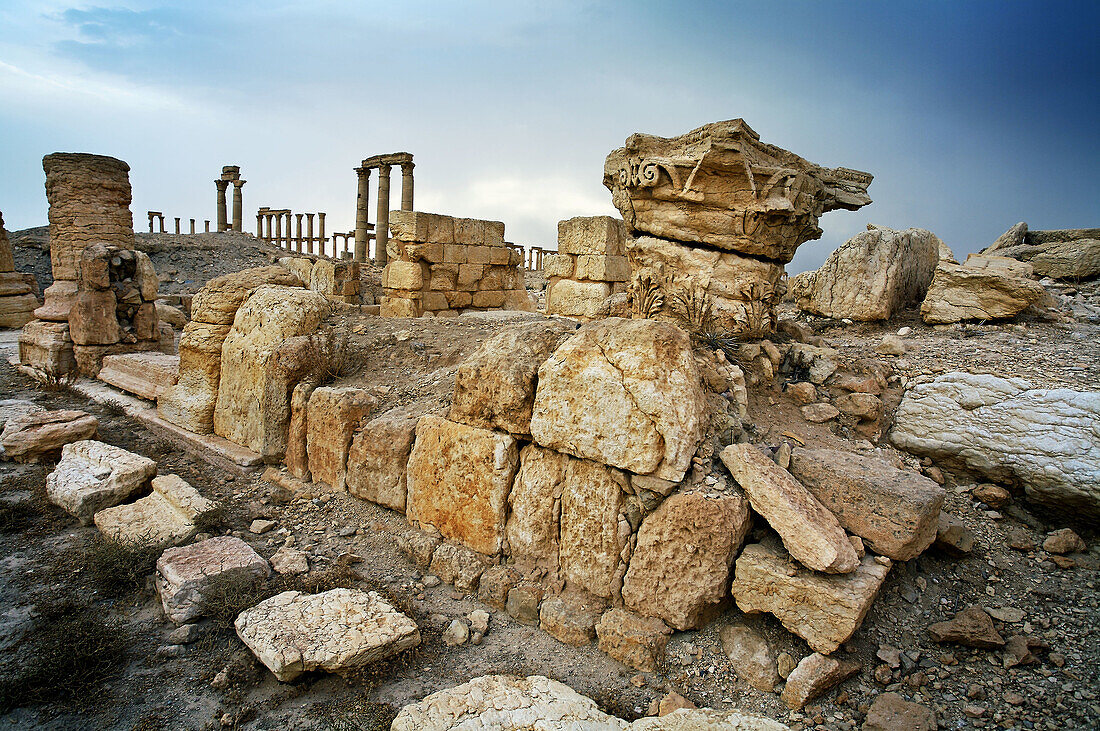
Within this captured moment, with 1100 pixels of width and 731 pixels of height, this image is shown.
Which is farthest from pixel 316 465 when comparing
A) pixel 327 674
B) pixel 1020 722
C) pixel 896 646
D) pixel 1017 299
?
pixel 1017 299

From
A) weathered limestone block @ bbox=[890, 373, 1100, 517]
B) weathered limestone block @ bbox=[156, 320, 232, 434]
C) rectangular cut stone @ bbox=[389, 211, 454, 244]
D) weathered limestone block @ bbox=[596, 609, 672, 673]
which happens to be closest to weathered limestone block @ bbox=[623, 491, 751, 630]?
weathered limestone block @ bbox=[596, 609, 672, 673]

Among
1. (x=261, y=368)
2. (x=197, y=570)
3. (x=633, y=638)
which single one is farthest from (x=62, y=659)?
(x=633, y=638)

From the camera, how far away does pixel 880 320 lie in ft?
17.6

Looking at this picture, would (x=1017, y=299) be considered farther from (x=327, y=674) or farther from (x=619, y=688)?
(x=327, y=674)

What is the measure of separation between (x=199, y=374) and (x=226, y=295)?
30.3 inches

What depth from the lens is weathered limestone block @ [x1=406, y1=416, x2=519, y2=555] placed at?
11.4 feet

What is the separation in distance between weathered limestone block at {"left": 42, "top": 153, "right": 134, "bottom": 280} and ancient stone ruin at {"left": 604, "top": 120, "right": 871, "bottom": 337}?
884 cm

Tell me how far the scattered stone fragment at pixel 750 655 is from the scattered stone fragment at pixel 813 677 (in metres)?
0.08

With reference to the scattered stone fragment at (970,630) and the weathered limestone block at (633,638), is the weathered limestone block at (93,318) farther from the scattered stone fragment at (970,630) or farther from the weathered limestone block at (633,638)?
the scattered stone fragment at (970,630)

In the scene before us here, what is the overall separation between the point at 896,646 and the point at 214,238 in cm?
2751

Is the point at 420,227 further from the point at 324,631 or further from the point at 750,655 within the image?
the point at 750,655

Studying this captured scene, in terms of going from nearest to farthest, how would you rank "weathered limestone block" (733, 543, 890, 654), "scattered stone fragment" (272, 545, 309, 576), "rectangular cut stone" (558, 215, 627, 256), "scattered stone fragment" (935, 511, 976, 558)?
"weathered limestone block" (733, 543, 890, 654) < "scattered stone fragment" (935, 511, 976, 558) < "scattered stone fragment" (272, 545, 309, 576) < "rectangular cut stone" (558, 215, 627, 256)

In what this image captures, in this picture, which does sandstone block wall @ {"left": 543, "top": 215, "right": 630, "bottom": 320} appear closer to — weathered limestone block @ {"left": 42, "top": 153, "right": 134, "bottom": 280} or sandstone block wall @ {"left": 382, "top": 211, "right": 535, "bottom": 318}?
sandstone block wall @ {"left": 382, "top": 211, "right": 535, "bottom": 318}

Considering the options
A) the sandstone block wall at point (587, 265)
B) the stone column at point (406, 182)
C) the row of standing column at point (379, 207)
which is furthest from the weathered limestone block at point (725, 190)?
the stone column at point (406, 182)
